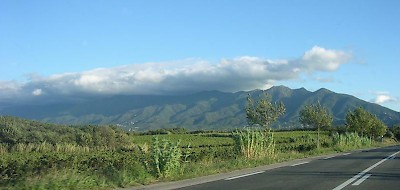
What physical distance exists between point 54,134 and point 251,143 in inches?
1211

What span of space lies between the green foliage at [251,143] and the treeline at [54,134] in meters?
26.0

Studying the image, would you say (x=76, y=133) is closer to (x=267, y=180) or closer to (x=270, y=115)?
(x=270, y=115)

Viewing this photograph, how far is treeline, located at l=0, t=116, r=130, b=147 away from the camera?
1821 inches

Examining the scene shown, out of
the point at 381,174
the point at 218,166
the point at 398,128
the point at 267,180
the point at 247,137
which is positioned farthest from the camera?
the point at 398,128

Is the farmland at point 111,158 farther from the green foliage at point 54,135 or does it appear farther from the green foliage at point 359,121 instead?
the green foliage at point 359,121

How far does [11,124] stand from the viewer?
4916 centimetres

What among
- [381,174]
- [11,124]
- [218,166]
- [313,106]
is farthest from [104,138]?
[381,174]

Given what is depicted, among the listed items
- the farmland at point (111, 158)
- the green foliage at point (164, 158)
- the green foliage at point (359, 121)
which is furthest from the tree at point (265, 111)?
the green foliage at point (359, 121)

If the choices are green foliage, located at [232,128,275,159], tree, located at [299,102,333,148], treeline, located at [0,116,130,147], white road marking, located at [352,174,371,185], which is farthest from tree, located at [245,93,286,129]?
white road marking, located at [352,174,371,185]

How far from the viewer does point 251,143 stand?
25031 millimetres

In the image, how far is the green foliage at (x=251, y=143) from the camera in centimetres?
2491

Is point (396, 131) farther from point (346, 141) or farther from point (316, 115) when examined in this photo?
point (346, 141)

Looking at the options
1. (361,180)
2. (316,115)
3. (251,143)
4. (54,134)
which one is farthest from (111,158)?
(316,115)

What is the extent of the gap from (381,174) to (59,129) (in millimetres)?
44016
